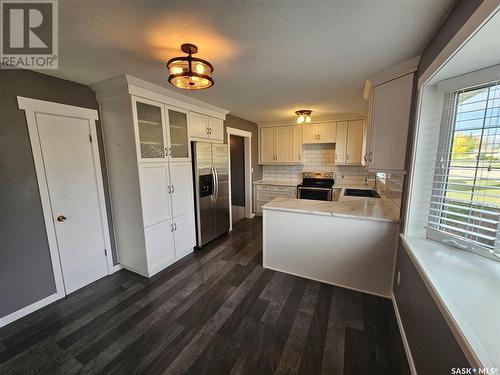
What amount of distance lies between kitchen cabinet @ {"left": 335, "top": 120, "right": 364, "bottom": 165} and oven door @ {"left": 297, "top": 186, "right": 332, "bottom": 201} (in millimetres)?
753

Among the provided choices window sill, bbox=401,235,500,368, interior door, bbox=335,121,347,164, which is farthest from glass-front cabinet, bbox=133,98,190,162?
interior door, bbox=335,121,347,164

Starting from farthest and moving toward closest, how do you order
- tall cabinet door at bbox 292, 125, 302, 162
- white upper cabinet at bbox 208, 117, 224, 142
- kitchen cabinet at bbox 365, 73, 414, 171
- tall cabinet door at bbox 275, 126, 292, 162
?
tall cabinet door at bbox 275, 126, 292, 162, tall cabinet door at bbox 292, 125, 302, 162, white upper cabinet at bbox 208, 117, 224, 142, kitchen cabinet at bbox 365, 73, 414, 171

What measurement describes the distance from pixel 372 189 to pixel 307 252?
2.57 metres

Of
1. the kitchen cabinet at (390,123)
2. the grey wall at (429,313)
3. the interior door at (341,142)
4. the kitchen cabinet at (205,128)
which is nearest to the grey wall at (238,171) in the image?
the kitchen cabinet at (205,128)

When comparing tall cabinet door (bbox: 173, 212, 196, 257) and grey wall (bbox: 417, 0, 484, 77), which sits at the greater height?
grey wall (bbox: 417, 0, 484, 77)

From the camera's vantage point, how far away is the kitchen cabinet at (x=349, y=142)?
422 centimetres

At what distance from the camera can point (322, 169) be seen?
492 cm

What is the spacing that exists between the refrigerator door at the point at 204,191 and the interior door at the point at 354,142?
2.96 meters

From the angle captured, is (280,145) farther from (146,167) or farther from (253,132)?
(146,167)

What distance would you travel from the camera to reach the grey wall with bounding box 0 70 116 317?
5.83 ft

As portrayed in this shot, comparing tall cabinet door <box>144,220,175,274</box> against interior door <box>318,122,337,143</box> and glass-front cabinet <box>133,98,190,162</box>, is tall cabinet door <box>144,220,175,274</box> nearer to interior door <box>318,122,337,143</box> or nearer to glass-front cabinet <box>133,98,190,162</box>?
glass-front cabinet <box>133,98,190,162</box>

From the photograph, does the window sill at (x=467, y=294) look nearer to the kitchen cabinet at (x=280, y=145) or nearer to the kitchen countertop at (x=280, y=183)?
the kitchen countertop at (x=280, y=183)

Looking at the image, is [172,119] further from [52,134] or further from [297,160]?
[297,160]

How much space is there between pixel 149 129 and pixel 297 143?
3.35 metres
